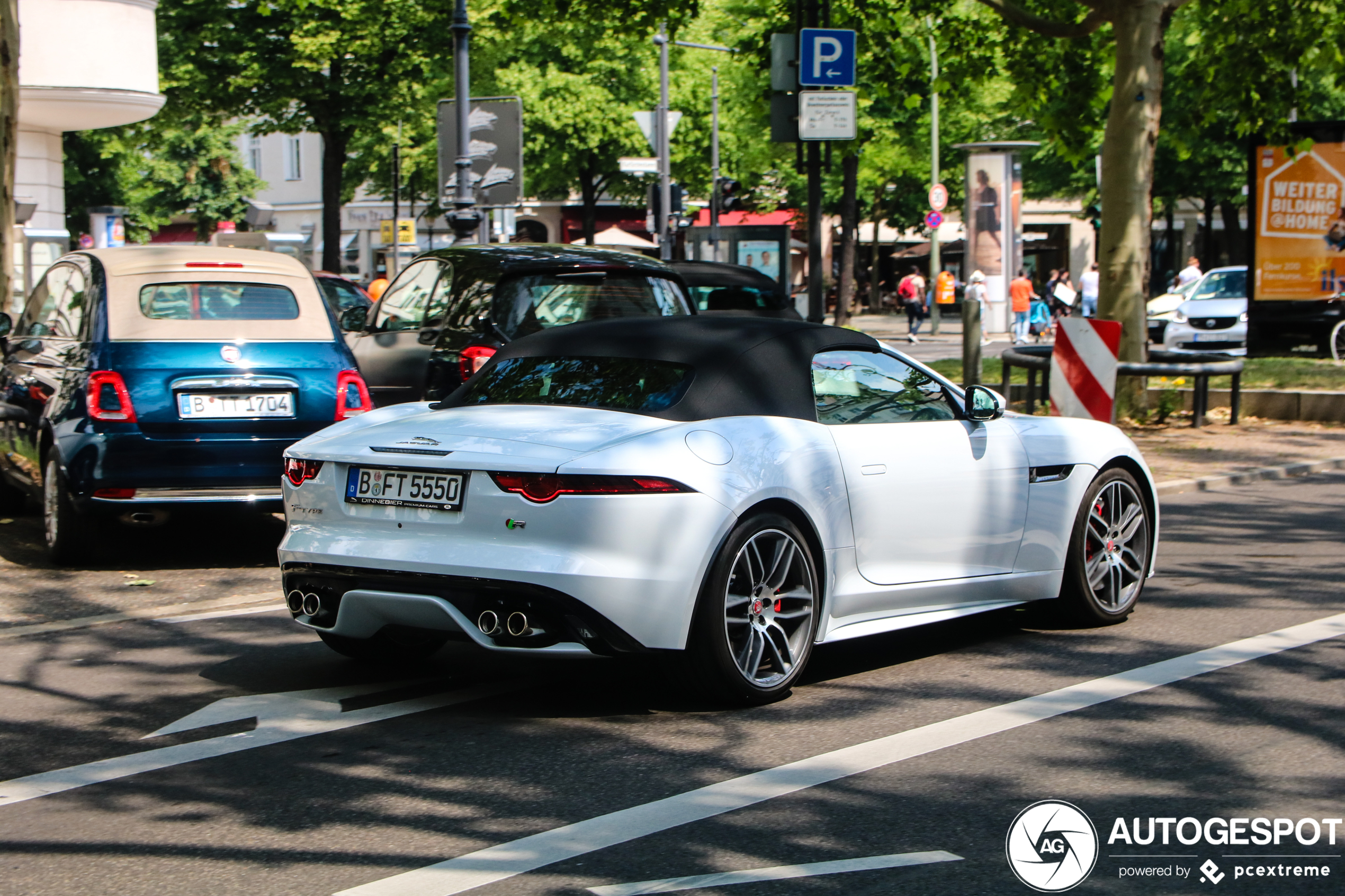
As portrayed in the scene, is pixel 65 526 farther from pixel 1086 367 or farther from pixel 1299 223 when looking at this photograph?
pixel 1299 223

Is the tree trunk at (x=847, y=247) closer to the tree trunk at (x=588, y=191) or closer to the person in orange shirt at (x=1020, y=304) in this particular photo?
the person in orange shirt at (x=1020, y=304)

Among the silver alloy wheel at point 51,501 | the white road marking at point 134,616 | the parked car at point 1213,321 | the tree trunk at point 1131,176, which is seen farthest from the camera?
the parked car at point 1213,321

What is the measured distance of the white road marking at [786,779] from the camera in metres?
3.82

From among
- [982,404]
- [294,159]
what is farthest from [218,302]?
[294,159]

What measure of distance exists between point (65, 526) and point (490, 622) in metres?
4.26

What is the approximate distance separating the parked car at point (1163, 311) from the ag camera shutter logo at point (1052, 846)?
24841 mm

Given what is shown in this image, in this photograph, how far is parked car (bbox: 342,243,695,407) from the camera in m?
10.1

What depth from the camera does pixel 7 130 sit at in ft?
40.3

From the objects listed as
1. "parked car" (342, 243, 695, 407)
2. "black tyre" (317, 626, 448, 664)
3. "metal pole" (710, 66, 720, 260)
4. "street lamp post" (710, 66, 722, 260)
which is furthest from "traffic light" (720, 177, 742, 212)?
"black tyre" (317, 626, 448, 664)

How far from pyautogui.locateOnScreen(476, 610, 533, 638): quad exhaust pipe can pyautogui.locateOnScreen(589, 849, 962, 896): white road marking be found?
1470 mm

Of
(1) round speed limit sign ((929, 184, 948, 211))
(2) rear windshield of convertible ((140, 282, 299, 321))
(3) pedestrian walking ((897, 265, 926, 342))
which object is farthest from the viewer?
(1) round speed limit sign ((929, 184, 948, 211))

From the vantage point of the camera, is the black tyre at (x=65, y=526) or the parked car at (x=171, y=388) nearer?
the parked car at (x=171, y=388)

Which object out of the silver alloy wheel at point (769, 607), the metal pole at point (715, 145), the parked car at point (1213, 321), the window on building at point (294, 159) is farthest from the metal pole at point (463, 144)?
the window on building at point (294, 159)

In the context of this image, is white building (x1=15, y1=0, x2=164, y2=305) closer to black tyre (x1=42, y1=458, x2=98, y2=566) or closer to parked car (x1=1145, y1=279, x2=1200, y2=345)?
parked car (x1=1145, y1=279, x2=1200, y2=345)
